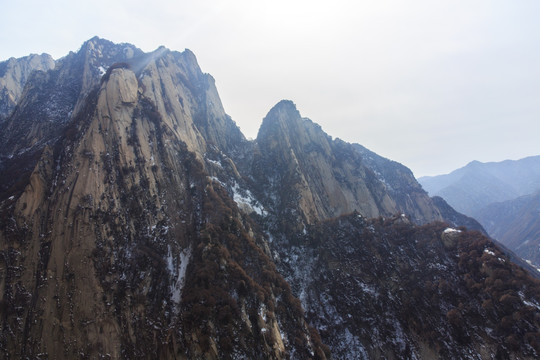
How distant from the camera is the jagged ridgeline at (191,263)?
44.2 metres

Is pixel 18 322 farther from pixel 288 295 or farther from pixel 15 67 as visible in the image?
pixel 15 67

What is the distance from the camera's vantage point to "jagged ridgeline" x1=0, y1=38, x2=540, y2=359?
145 feet

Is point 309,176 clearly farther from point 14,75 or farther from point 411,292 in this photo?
point 14,75

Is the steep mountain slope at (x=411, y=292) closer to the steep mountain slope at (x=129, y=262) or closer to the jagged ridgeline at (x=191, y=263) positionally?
the jagged ridgeline at (x=191, y=263)

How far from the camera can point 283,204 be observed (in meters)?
92.9

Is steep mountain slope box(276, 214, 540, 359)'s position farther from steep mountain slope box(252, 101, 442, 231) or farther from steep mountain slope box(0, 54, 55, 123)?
steep mountain slope box(0, 54, 55, 123)

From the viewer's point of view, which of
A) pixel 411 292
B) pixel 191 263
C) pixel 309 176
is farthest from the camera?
pixel 309 176

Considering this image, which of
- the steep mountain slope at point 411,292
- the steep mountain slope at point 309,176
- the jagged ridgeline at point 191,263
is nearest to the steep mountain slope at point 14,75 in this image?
the jagged ridgeline at point 191,263

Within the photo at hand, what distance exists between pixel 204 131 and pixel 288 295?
76422mm

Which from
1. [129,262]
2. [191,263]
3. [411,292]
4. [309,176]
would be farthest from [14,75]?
[411,292]

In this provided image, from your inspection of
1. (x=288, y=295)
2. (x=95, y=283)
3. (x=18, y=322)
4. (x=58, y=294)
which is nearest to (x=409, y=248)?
(x=288, y=295)

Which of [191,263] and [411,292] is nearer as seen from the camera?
[191,263]

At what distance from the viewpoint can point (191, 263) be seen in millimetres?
54656

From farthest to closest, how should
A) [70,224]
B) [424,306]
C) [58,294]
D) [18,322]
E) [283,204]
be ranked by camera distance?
[283,204] < [424,306] < [70,224] < [58,294] < [18,322]
